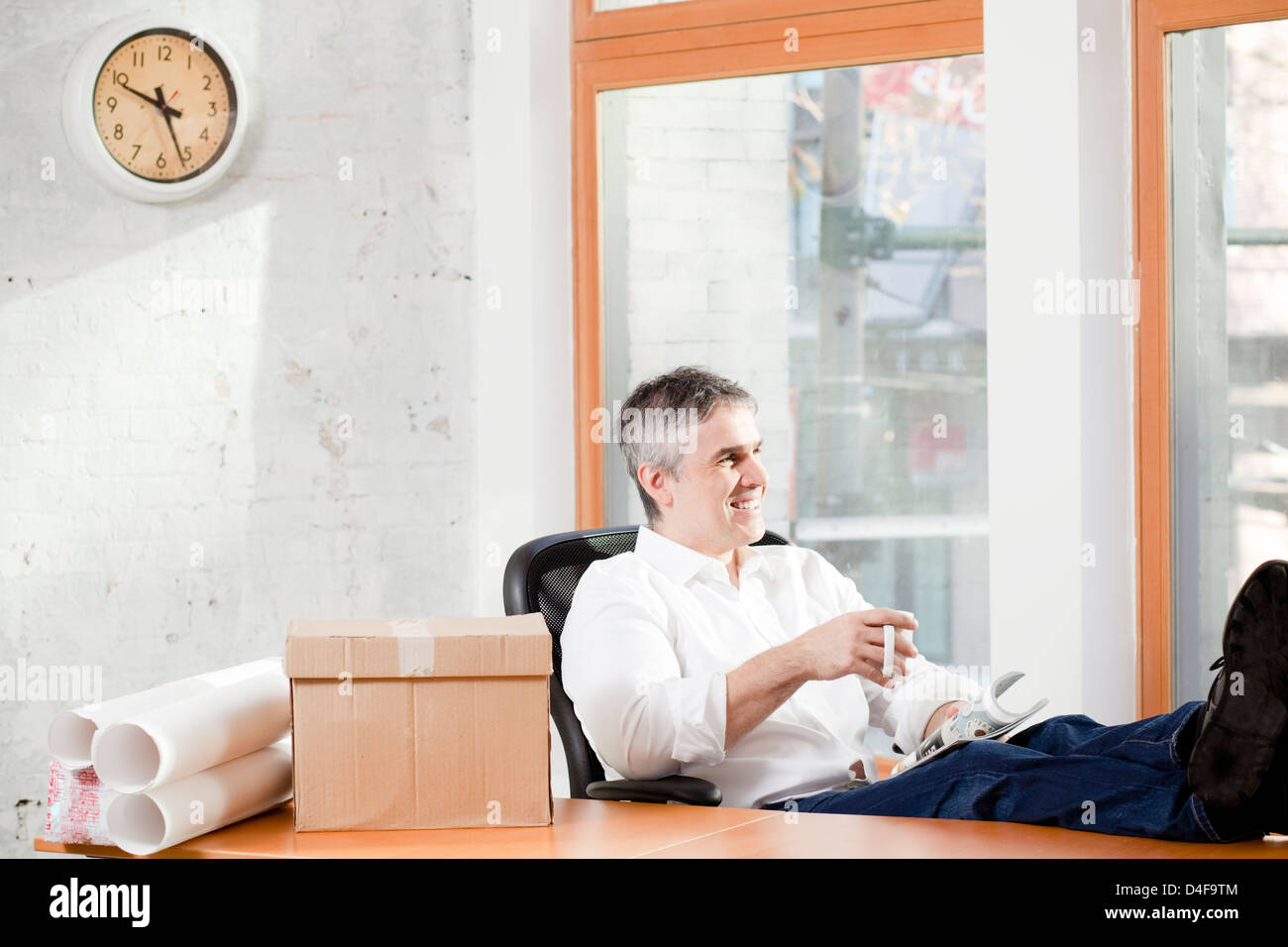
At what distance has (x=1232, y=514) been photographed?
2.46m

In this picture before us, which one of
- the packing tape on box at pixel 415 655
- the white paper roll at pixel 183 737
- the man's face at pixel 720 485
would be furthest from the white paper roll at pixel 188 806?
the man's face at pixel 720 485

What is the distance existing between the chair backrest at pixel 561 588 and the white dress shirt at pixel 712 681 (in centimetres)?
4

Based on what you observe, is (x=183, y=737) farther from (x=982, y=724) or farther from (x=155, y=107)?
(x=155, y=107)

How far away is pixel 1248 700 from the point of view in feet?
3.93

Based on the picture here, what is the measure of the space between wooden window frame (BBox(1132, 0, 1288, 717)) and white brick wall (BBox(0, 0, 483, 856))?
154cm

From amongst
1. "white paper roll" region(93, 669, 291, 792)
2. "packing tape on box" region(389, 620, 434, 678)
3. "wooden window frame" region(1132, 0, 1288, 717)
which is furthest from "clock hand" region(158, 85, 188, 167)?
"wooden window frame" region(1132, 0, 1288, 717)

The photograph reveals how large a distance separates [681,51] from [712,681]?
1.80m

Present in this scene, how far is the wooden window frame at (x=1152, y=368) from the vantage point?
96.8 inches

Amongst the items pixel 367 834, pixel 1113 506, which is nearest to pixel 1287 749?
pixel 367 834

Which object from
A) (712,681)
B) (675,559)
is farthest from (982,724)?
(675,559)

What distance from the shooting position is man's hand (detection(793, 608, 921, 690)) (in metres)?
1.62

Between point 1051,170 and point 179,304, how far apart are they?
1999 mm

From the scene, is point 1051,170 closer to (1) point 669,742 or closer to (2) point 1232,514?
(2) point 1232,514
